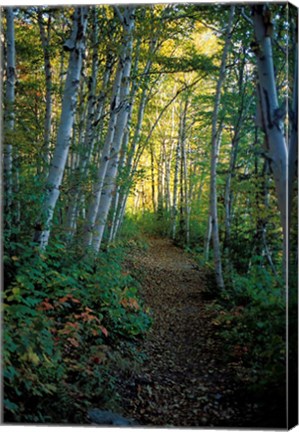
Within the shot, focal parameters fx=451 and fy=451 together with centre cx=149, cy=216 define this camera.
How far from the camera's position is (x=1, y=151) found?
11.5 ft

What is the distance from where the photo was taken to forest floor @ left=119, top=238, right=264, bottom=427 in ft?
9.70

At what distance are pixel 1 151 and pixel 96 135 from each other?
5.64 ft

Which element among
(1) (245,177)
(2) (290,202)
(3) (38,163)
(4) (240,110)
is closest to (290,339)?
(2) (290,202)

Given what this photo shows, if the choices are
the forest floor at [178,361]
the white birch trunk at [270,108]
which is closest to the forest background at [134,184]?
the white birch trunk at [270,108]

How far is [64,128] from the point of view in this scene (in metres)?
3.71

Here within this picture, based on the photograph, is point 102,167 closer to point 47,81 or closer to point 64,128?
point 64,128

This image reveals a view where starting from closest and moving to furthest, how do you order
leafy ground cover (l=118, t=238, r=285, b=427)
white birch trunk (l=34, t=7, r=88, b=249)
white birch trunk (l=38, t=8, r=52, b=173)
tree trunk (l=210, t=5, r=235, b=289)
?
leafy ground cover (l=118, t=238, r=285, b=427), tree trunk (l=210, t=5, r=235, b=289), white birch trunk (l=34, t=7, r=88, b=249), white birch trunk (l=38, t=8, r=52, b=173)

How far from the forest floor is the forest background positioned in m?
0.12

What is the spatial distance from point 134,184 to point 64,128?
32.1 inches

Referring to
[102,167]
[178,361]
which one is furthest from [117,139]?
[178,361]

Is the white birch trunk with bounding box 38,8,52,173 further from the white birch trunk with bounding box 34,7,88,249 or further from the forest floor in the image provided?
the forest floor

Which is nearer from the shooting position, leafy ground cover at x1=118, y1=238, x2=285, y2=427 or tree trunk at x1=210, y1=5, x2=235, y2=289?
leafy ground cover at x1=118, y1=238, x2=285, y2=427

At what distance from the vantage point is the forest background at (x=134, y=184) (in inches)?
117

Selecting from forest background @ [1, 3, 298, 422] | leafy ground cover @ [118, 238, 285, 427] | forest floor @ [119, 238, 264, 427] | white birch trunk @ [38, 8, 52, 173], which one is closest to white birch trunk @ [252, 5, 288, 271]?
forest background @ [1, 3, 298, 422]
